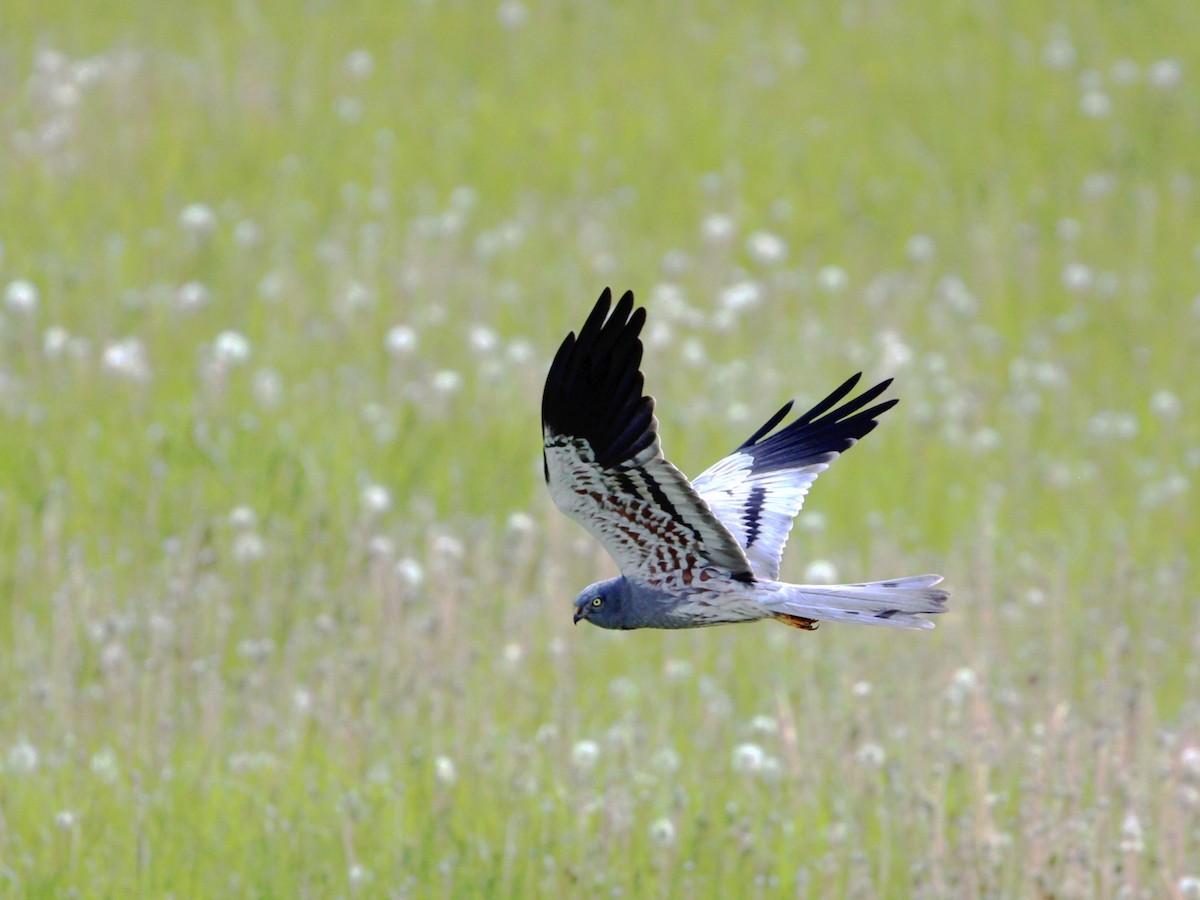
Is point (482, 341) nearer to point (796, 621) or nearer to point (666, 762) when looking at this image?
point (666, 762)

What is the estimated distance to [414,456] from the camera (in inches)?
306

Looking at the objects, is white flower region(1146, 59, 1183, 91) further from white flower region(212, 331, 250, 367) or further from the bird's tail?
the bird's tail

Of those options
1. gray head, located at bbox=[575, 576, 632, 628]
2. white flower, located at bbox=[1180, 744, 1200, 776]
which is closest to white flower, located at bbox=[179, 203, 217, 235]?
gray head, located at bbox=[575, 576, 632, 628]

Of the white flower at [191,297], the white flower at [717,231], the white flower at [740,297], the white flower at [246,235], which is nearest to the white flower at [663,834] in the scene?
the white flower at [740,297]

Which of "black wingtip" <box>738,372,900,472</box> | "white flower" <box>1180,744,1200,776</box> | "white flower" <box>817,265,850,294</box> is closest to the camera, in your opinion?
"black wingtip" <box>738,372,900,472</box>

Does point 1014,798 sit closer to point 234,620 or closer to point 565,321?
point 234,620

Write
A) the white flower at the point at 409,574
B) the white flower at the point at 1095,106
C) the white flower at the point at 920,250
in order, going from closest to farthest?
the white flower at the point at 409,574 → the white flower at the point at 920,250 → the white flower at the point at 1095,106

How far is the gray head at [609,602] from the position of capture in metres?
4.41

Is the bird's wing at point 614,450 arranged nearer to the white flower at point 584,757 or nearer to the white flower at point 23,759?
the white flower at point 584,757

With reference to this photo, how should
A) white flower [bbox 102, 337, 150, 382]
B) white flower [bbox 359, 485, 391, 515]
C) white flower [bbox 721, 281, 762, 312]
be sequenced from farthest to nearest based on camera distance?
white flower [bbox 721, 281, 762, 312]
white flower [bbox 102, 337, 150, 382]
white flower [bbox 359, 485, 391, 515]

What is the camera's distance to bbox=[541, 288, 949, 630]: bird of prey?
390cm

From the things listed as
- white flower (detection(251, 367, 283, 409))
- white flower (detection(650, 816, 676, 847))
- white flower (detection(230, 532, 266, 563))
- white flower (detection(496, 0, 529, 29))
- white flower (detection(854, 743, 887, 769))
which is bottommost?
white flower (detection(650, 816, 676, 847))

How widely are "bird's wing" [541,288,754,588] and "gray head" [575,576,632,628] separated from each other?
21cm

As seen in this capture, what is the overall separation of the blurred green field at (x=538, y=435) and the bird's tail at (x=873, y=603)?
1.10 metres
